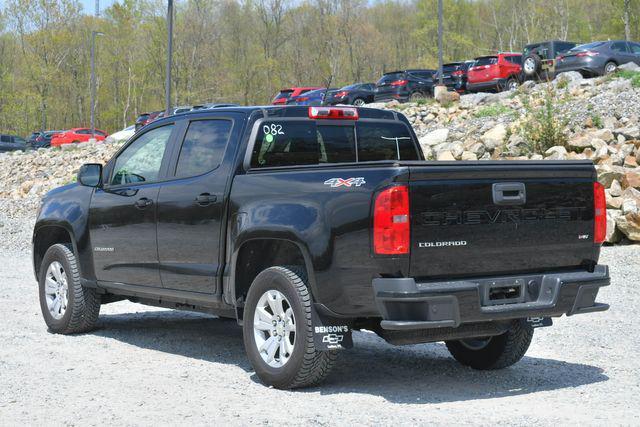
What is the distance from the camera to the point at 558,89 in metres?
26.5

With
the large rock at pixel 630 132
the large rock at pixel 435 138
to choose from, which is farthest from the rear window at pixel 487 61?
the large rock at pixel 630 132

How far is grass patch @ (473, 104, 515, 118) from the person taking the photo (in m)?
25.7

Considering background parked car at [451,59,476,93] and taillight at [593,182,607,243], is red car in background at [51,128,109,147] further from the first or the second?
taillight at [593,182,607,243]

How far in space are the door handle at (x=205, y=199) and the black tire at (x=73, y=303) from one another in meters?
2.08

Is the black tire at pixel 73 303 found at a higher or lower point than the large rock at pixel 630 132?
lower

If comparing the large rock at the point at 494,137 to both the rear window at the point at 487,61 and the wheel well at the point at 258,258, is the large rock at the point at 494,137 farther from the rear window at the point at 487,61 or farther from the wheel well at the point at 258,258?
the rear window at the point at 487,61

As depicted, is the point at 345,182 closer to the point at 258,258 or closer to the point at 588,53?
the point at 258,258

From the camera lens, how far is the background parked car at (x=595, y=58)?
31.4 meters

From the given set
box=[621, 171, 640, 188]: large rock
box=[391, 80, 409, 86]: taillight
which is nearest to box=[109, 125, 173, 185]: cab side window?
box=[621, 171, 640, 188]: large rock

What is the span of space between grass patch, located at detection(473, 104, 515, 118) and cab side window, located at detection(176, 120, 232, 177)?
1843 cm

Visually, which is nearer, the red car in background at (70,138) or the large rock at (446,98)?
the large rock at (446,98)

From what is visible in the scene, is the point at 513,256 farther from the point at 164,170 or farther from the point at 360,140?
the point at 164,170

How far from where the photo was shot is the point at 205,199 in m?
7.16

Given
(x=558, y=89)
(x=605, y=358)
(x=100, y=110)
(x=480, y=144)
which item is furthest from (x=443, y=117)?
(x=100, y=110)
